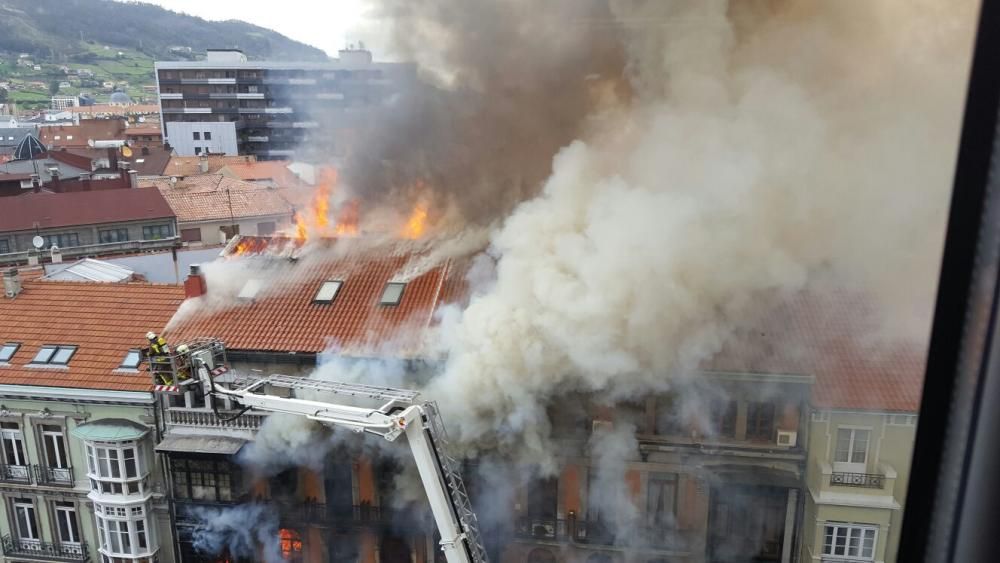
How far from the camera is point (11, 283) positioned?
33.5ft

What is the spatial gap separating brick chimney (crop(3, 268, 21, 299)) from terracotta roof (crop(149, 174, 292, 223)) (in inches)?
453

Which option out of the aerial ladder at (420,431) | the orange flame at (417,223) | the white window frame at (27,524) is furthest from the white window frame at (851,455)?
the white window frame at (27,524)

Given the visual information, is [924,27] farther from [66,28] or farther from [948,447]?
[66,28]

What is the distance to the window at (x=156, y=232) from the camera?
20516 millimetres

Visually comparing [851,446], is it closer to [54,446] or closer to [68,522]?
[54,446]

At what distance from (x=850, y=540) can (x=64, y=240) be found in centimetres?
2047

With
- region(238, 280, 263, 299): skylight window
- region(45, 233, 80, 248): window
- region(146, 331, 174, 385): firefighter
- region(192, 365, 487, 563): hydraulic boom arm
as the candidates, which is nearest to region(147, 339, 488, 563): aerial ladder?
region(192, 365, 487, 563): hydraulic boom arm

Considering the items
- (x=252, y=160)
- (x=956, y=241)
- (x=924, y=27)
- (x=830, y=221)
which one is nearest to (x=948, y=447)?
(x=956, y=241)

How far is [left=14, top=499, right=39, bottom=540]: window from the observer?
31.2ft

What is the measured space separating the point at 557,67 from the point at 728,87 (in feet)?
6.19

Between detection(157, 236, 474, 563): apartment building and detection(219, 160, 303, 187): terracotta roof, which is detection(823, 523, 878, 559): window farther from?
detection(219, 160, 303, 187): terracotta roof

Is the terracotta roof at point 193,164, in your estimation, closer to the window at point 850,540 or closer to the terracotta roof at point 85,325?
the terracotta roof at point 85,325

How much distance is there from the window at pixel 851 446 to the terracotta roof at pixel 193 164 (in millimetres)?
28446

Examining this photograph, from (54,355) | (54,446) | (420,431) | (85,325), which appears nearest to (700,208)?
(420,431)
